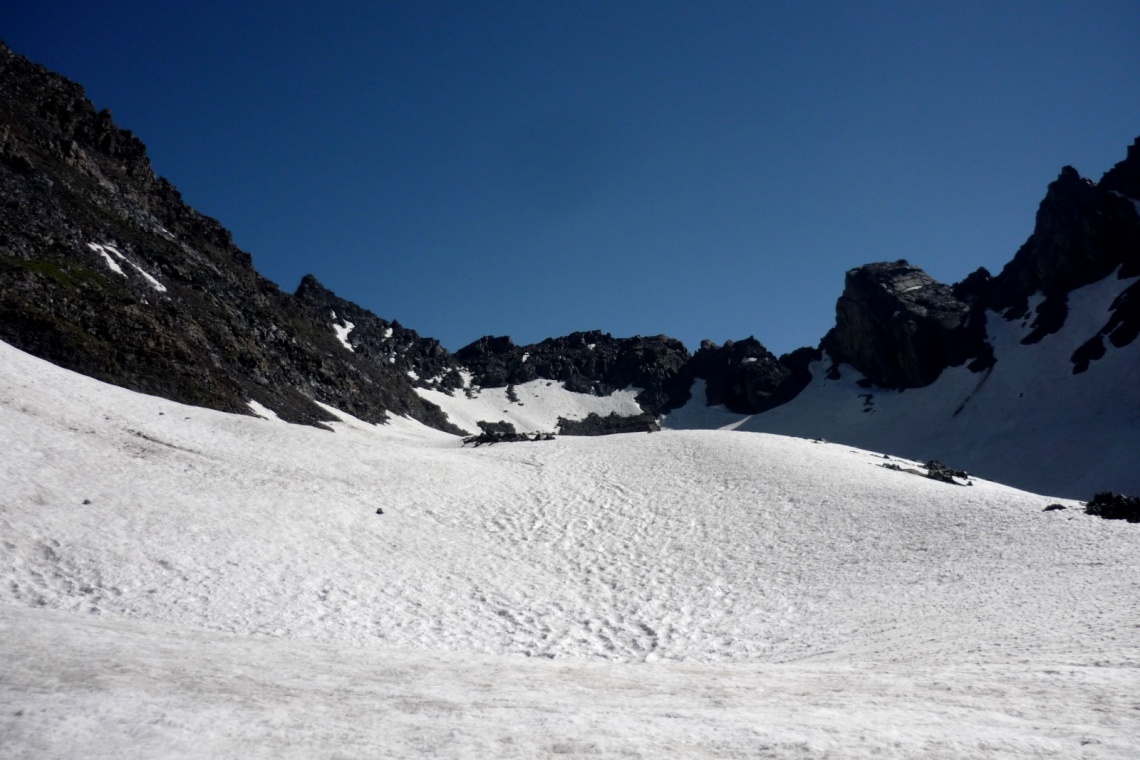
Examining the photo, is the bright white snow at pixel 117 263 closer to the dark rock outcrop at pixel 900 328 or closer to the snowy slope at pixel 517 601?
the snowy slope at pixel 517 601

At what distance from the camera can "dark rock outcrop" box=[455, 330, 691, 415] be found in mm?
158250

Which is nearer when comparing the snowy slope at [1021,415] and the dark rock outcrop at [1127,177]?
the snowy slope at [1021,415]

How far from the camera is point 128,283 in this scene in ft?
171

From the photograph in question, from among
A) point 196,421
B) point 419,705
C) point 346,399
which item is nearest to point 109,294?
point 196,421

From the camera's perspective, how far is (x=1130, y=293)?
8644 cm

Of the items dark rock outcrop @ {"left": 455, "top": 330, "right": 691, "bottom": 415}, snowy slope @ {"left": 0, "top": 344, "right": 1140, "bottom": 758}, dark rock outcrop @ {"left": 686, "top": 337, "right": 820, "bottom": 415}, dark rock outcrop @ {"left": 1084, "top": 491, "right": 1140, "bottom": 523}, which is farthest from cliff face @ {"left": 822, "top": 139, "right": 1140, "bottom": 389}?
snowy slope @ {"left": 0, "top": 344, "right": 1140, "bottom": 758}

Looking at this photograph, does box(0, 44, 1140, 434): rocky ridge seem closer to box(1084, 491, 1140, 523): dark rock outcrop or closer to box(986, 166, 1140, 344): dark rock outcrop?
box(986, 166, 1140, 344): dark rock outcrop

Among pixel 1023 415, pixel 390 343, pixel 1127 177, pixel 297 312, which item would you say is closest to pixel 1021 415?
pixel 1023 415

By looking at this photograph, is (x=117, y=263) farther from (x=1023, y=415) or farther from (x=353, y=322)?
(x=1023, y=415)

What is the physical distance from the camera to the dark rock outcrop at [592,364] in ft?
519

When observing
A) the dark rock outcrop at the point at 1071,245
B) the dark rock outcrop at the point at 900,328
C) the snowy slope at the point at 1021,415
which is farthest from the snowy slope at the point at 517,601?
the dark rock outcrop at the point at 900,328

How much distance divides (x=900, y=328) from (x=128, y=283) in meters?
114

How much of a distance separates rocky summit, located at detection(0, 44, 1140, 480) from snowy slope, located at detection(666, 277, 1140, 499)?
1489mm

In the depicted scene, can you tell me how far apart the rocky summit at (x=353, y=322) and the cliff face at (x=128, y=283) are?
0.63 feet
